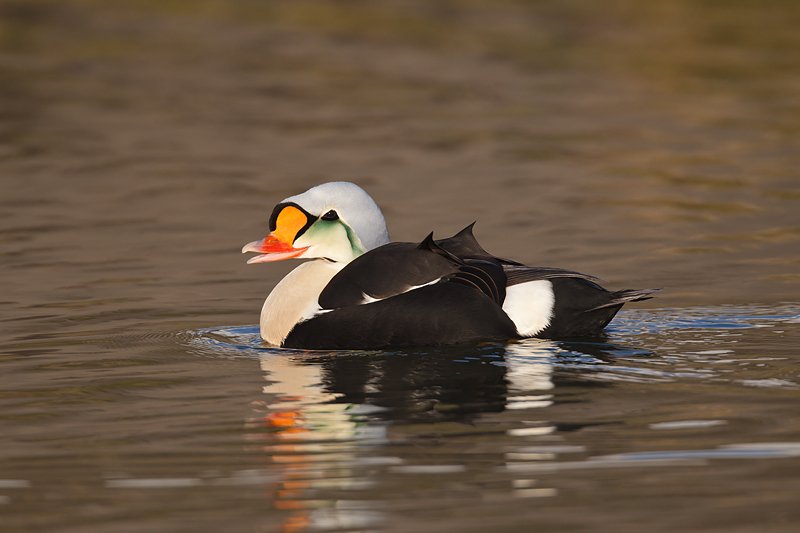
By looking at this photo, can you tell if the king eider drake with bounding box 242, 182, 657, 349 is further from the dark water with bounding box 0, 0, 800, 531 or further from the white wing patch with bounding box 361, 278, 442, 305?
the dark water with bounding box 0, 0, 800, 531

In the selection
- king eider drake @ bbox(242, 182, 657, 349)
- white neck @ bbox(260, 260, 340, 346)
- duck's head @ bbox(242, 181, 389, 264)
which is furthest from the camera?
duck's head @ bbox(242, 181, 389, 264)

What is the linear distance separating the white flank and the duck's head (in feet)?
2.74

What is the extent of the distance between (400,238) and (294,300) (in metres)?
3.41

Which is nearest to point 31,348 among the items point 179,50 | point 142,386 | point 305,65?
point 142,386

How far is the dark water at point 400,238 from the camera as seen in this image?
192 inches

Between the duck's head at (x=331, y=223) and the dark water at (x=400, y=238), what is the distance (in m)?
0.59

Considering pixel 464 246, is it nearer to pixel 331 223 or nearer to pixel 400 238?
pixel 331 223

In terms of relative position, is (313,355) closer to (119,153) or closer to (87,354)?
(87,354)

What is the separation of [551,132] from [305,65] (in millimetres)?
5933

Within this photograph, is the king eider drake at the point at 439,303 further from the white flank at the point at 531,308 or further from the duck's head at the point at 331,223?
the duck's head at the point at 331,223

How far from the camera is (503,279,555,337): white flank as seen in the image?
7.14 m

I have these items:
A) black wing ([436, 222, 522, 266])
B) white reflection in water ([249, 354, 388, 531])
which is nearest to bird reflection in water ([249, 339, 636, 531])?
white reflection in water ([249, 354, 388, 531])

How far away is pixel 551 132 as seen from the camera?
15.5 meters

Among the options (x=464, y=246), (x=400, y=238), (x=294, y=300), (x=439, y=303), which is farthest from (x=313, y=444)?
(x=400, y=238)
